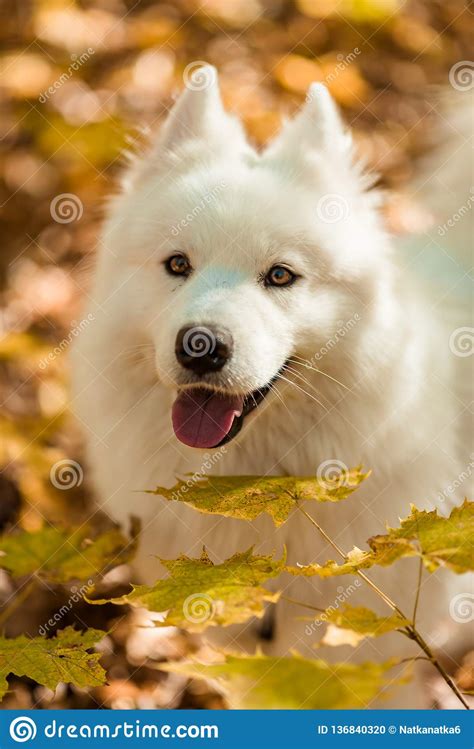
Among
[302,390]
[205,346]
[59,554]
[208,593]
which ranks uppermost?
[302,390]

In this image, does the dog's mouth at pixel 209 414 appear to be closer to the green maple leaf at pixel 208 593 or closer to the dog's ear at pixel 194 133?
the green maple leaf at pixel 208 593

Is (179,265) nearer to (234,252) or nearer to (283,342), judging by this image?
(234,252)

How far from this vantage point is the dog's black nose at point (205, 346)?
1.91 m

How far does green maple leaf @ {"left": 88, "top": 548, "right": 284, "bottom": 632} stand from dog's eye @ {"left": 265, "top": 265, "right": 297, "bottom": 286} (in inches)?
34.2

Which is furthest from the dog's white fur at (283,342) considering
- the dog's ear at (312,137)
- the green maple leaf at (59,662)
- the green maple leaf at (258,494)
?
the green maple leaf at (59,662)

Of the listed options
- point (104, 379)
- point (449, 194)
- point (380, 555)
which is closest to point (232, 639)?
point (104, 379)

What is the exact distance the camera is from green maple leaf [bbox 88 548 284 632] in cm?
141

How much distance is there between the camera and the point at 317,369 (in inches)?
87.3

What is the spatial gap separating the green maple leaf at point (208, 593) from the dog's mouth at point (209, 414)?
1.82 ft

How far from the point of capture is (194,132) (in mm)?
2516

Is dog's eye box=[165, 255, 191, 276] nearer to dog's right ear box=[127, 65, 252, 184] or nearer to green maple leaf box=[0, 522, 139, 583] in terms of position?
dog's right ear box=[127, 65, 252, 184]

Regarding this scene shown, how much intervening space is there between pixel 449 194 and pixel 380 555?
217 centimetres

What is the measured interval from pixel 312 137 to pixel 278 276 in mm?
559

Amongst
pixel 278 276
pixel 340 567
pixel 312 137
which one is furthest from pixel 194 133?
pixel 340 567
